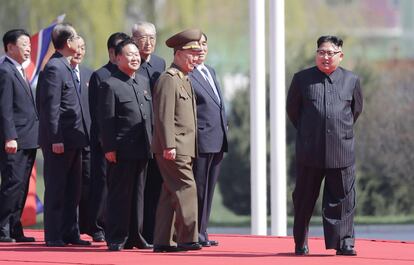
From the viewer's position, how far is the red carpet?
938 centimetres

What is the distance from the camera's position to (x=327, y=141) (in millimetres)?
9781

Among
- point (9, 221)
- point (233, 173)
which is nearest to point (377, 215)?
point (233, 173)

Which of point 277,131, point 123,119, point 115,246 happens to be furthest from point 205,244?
point 277,131

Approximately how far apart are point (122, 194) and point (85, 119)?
105 centimetres

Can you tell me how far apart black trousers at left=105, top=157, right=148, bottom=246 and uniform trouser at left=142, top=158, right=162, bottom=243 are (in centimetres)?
23

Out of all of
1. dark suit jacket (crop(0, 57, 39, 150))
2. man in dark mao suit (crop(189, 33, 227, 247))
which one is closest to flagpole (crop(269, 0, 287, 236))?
man in dark mao suit (crop(189, 33, 227, 247))

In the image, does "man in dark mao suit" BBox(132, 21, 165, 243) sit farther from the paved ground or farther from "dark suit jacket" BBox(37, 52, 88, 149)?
the paved ground

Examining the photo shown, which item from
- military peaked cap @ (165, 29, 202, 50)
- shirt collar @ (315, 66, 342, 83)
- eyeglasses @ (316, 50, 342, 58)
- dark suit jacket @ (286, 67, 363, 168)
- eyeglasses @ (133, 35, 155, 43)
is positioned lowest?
dark suit jacket @ (286, 67, 363, 168)

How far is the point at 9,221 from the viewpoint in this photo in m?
11.3

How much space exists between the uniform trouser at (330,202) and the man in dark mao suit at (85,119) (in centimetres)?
195

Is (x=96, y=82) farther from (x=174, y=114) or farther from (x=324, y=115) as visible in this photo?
(x=324, y=115)

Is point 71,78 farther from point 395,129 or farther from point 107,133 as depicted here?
point 395,129

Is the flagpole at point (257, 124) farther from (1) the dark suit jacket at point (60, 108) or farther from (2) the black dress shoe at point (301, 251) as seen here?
(2) the black dress shoe at point (301, 251)

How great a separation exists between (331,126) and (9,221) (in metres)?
3.02
